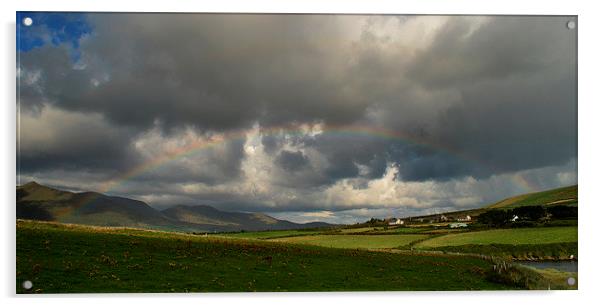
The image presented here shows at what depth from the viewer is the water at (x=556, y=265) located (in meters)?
17.5

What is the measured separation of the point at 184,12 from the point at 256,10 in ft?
8.77

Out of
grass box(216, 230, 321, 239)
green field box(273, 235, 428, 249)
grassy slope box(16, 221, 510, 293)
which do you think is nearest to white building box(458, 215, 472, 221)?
green field box(273, 235, 428, 249)

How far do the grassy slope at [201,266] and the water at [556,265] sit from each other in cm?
185

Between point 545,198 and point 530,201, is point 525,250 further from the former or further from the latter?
point 545,198

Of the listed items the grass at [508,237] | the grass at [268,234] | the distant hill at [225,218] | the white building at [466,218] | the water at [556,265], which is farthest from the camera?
the grass at [268,234]

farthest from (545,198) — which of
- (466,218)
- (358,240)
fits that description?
(358,240)

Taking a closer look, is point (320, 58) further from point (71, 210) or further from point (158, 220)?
point (71, 210)

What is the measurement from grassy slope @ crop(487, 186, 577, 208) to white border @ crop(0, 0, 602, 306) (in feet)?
2.63

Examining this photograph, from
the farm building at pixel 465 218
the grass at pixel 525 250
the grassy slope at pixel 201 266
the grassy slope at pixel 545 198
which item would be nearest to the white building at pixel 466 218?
the farm building at pixel 465 218

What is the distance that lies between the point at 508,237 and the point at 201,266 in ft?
45.3

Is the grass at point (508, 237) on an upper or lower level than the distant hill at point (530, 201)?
lower

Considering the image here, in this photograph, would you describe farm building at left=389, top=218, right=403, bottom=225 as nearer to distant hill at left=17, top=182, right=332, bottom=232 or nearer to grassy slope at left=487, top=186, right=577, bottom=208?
distant hill at left=17, top=182, right=332, bottom=232

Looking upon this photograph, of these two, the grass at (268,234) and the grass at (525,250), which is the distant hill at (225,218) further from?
the grass at (525,250)

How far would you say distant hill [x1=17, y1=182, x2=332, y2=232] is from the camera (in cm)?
1733
